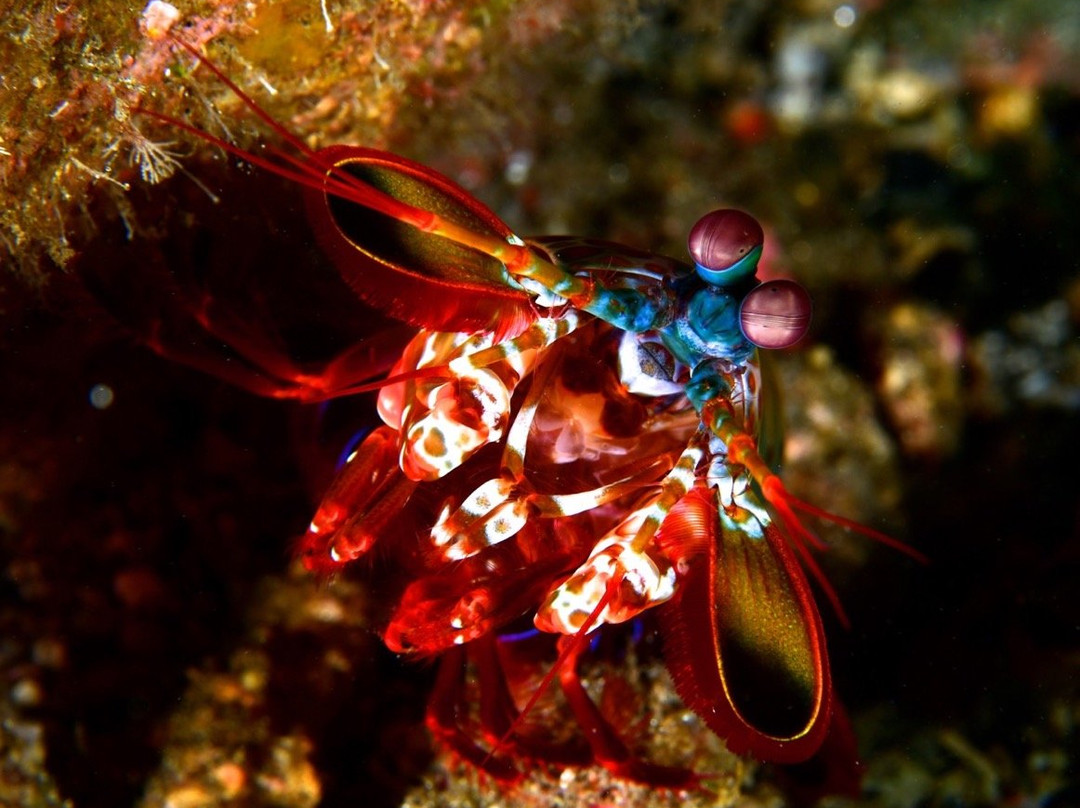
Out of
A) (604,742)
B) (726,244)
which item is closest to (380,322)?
(726,244)

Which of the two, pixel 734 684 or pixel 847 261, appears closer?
pixel 734 684

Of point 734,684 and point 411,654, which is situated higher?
point 411,654

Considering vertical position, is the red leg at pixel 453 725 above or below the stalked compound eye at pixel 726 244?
below

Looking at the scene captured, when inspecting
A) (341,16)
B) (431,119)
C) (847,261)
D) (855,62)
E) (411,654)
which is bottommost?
(847,261)

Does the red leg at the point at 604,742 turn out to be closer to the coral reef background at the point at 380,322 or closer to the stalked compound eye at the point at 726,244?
the coral reef background at the point at 380,322

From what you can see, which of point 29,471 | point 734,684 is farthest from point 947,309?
point 29,471

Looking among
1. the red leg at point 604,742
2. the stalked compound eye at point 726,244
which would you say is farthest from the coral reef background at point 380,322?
the stalked compound eye at point 726,244

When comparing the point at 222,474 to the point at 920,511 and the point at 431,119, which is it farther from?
the point at 920,511
